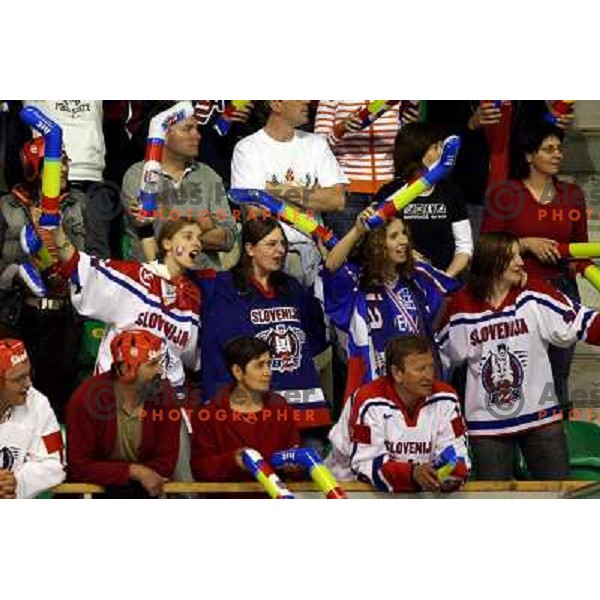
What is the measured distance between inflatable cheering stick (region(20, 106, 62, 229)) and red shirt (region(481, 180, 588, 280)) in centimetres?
195

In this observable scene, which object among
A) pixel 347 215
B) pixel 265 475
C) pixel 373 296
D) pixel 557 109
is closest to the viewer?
pixel 265 475

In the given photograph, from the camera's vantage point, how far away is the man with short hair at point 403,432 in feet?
29.6

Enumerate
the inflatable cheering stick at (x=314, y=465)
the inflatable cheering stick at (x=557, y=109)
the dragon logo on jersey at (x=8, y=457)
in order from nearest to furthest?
the inflatable cheering stick at (x=314, y=465), the dragon logo on jersey at (x=8, y=457), the inflatable cheering stick at (x=557, y=109)

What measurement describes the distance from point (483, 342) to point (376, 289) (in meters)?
0.54

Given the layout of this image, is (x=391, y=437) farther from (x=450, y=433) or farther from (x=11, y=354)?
(x=11, y=354)

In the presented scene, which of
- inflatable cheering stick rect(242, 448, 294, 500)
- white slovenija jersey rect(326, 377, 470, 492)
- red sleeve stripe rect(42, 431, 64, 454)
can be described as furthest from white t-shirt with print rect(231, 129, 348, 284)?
red sleeve stripe rect(42, 431, 64, 454)

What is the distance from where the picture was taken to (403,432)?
9062 mm

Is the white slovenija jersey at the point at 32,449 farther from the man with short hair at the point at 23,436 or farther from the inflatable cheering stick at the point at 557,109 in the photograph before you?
the inflatable cheering stick at the point at 557,109

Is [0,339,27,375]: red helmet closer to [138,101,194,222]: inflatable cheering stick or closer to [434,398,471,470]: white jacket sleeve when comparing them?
[138,101,194,222]: inflatable cheering stick

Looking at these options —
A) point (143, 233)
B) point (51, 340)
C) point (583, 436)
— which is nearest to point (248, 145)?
point (143, 233)

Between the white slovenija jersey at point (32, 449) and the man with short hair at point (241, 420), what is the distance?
606 millimetres

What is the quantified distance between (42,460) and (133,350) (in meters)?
0.62

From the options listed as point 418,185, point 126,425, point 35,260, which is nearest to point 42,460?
point 126,425

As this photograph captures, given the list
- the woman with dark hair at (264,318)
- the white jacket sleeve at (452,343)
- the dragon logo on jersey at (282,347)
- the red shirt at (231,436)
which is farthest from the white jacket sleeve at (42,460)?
the white jacket sleeve at (452,343)
